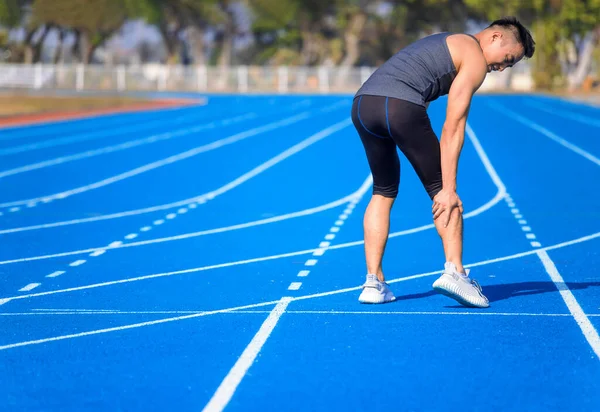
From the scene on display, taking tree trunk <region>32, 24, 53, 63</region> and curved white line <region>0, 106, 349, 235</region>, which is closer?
curved white line <region>0, 106, 349, 235</region>

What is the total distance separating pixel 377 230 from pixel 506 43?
1370 mm

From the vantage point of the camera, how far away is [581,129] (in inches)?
1228

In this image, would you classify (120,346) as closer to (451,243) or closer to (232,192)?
(451,243)

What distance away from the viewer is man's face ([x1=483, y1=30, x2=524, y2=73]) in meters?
6.84

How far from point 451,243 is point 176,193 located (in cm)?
836

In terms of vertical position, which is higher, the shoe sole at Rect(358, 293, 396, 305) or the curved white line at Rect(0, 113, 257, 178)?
the shoe sole at Rect(358, 293, 396, 305)

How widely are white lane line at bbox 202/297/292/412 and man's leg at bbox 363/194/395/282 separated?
23.8 inches

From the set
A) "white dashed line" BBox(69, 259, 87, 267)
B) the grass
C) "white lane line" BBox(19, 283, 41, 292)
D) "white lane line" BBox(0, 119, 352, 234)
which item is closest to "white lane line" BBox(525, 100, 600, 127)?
"white lane line" BBox(0, 119, 352, 234)

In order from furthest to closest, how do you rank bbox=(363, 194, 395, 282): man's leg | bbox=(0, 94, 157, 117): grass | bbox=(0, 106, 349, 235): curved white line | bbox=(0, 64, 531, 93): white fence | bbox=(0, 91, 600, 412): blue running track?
bbox=(0, 64, 531, 93): white fence → bbox=(0, 94, 157, 117): grass → bbox=(0, 106, 349, 235): curved white line → bbox=(363, 194, 395, 282): man's leg → bbox=(0, 91, 600, 412): blue running track

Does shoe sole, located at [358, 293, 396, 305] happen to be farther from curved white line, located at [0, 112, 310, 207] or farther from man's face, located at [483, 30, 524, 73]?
curved white line, located at [0, 112, 310, 207]

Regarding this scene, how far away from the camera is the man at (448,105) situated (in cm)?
683

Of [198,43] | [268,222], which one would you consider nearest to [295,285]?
[268,222]

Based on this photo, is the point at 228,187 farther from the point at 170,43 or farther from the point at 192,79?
the point at 170,43

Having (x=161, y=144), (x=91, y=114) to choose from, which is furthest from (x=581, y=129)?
(x=91, y=114)
